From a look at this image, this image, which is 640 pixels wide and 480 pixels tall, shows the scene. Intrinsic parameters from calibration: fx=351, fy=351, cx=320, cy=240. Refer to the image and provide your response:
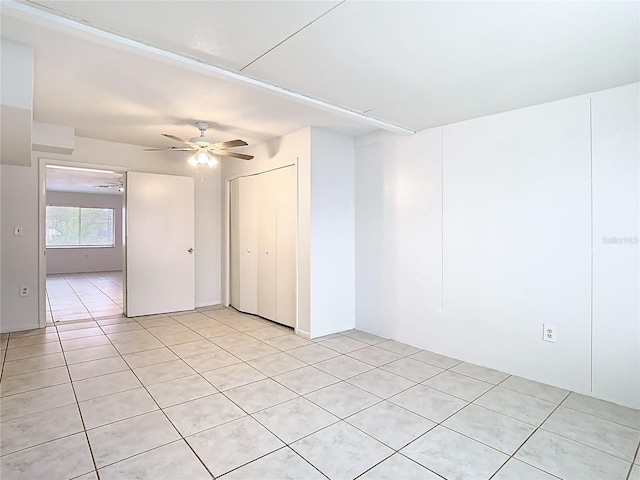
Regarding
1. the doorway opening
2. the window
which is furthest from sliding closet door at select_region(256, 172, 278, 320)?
the window

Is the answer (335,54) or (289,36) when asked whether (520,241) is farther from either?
(289,36)

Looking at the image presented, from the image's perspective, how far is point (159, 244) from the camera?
4.94 metres

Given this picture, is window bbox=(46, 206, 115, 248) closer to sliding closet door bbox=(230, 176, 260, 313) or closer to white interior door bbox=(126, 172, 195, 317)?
white interior door bbox=(126, 172, 195, 317)

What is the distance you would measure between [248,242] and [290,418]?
10.0 feet

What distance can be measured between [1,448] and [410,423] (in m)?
2.30

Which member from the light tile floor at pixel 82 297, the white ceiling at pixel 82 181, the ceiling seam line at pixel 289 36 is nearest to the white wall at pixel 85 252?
the white ceiling at pixel 82 181

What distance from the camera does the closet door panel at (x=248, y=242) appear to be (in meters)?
4.82

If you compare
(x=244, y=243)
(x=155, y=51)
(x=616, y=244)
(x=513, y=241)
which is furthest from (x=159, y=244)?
(x=616, y=244)

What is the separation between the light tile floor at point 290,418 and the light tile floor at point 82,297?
1492mm

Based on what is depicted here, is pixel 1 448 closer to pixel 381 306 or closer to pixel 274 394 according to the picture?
pixel 274 394

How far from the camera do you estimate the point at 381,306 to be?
4.03 m

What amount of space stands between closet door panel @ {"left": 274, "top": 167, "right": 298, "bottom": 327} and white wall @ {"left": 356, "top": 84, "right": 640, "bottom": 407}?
3.05ft

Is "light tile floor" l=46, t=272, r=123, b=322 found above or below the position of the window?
below

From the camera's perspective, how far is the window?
10.1 metres
